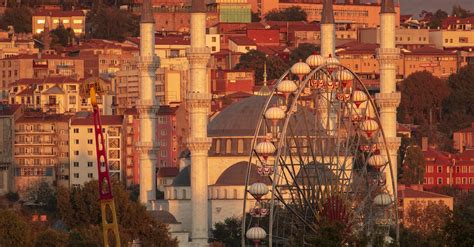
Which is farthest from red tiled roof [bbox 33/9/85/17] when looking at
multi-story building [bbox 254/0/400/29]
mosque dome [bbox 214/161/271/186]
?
mosque dome [bbox 214/161/271/186]

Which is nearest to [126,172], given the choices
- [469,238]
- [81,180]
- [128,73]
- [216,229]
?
[81,180]

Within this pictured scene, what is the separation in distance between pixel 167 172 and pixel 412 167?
1251 cm

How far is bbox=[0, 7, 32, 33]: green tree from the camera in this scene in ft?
478

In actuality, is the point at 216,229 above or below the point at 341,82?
below

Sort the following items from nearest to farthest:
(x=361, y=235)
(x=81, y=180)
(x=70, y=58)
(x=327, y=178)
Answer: (x=361, y=235), (x=327, y=178), (x=81, y=180), (x=70, y=58)

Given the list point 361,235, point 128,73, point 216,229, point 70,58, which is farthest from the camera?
point 70,58

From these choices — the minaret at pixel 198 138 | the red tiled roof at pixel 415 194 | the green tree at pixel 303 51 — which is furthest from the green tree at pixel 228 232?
the green tree at pixel 303 51

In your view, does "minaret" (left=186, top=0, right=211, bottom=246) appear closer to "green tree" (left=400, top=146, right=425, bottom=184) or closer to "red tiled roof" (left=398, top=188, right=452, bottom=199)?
"red tiled roof" (left=398, top=188, right=452, bottom=199)

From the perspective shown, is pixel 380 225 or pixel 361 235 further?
pixel 380 225

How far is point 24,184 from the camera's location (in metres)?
107

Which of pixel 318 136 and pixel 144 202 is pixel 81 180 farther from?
pixel 318 136

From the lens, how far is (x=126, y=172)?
10500 centimetres

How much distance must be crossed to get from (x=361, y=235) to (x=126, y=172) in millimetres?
53733

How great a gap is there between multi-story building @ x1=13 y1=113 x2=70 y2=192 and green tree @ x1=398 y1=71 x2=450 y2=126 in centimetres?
1769
